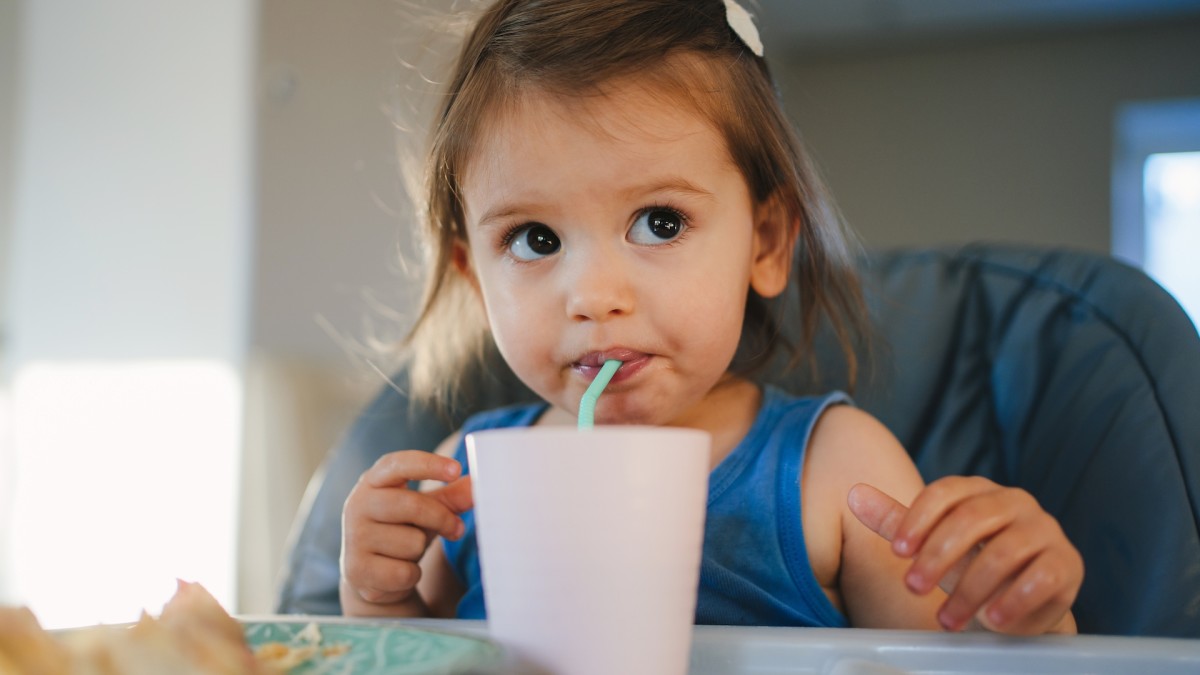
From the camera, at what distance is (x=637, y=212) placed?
837 mm

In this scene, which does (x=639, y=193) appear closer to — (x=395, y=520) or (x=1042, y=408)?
(x=395, y=520)

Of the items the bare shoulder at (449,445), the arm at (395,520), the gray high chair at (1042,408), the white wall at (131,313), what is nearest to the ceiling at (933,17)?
the white wall at (131,313)

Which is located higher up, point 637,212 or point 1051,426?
point 637,212

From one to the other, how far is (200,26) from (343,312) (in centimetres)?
84

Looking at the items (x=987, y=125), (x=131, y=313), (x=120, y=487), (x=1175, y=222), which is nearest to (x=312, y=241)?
(x=131, y=313)

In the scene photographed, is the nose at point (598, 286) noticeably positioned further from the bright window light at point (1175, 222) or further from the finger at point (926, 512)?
the bright window light at point (1175, 222)

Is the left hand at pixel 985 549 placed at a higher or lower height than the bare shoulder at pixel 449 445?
higher

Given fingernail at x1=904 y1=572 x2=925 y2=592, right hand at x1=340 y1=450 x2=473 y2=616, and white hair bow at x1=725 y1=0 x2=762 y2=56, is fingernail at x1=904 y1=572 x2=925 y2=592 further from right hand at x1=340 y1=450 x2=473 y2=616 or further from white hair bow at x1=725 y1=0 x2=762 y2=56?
white hair bow at x1=725 y1=0 x2=762 y2=56

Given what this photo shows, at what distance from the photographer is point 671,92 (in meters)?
0.88

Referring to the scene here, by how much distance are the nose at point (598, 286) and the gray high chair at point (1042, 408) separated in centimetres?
42

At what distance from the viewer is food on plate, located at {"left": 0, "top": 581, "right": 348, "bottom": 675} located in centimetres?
39

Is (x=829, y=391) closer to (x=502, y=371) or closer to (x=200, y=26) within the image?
(x=502, y=371)

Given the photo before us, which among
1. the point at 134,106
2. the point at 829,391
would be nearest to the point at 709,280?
the point at 829,391

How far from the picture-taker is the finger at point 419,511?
0.78 meters
